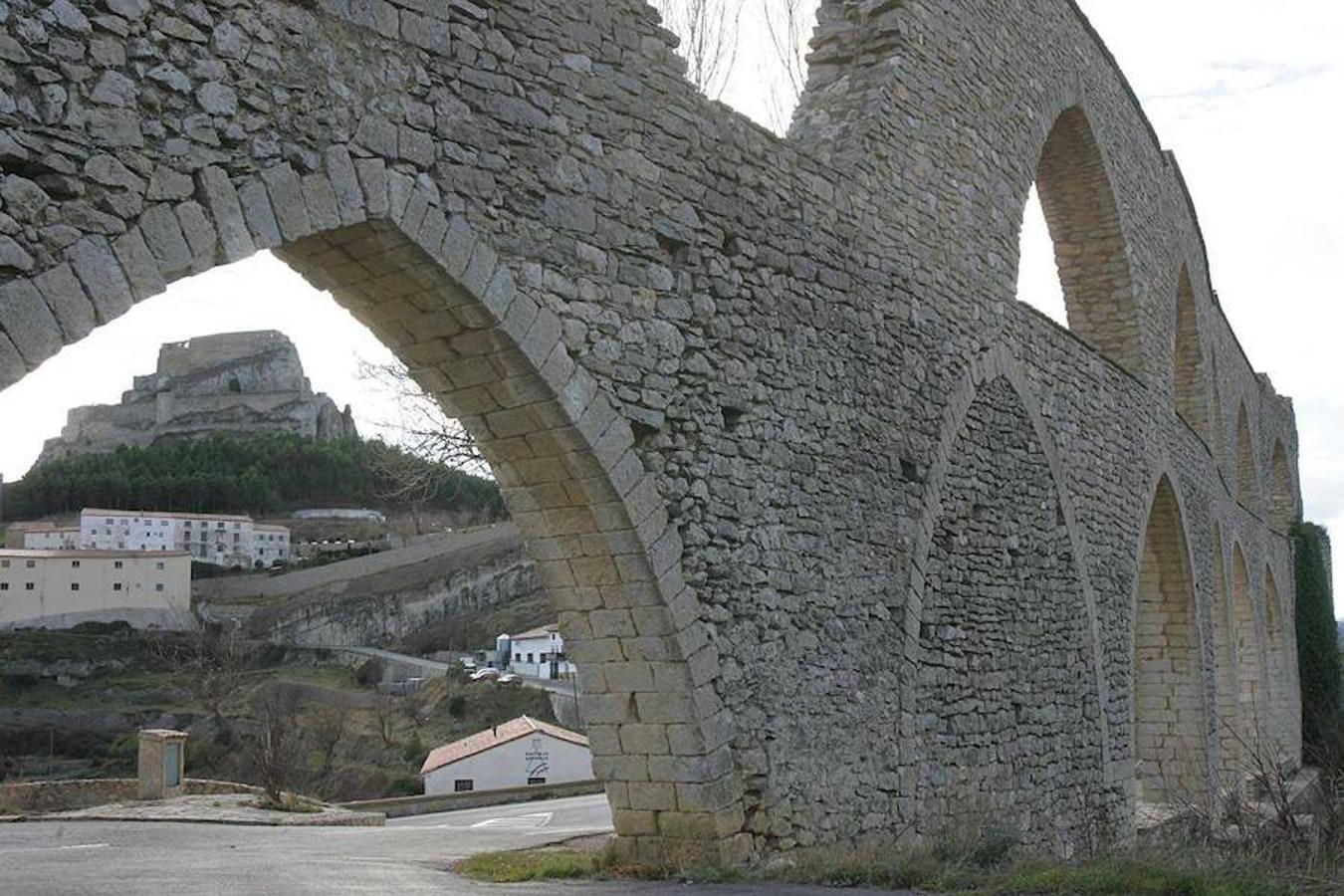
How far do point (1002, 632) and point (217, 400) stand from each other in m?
89.1

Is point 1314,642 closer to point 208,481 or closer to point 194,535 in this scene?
point 194,535

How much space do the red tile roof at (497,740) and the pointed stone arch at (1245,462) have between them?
527 inches

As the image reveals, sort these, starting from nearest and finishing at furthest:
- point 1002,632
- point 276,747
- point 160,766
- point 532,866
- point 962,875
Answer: point 962,875
point 532,866
point 1002,632
point 160,766
point 276,747

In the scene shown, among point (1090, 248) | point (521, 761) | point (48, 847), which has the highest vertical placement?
point (1090, 248)

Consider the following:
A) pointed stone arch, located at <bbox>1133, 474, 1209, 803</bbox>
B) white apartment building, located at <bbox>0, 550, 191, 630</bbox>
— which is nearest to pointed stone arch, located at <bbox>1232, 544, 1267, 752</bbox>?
pointed stone arch, located at <bbox>1133, 474, 1209, 803</bbox>

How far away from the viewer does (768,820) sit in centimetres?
702

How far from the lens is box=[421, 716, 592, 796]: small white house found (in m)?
24.6

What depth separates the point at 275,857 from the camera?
841 centimetres

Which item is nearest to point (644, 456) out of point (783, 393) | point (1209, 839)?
point (783, 393)

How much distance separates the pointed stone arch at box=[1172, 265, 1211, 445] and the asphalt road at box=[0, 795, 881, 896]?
455 inches

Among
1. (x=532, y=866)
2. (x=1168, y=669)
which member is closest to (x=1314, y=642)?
(x=1168, y=669)

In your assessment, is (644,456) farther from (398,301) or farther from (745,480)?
(398,301)

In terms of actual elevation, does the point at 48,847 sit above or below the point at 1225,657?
below

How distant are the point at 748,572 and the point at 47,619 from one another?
55.9 meters
